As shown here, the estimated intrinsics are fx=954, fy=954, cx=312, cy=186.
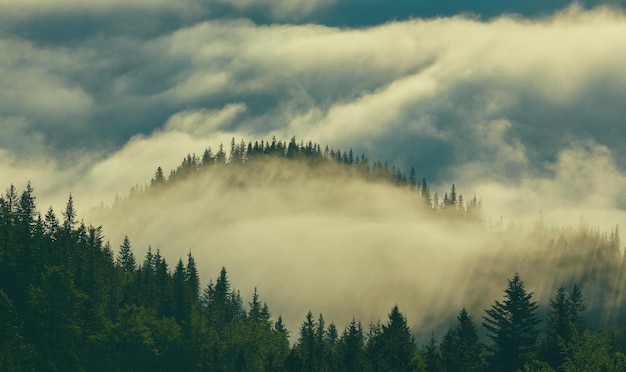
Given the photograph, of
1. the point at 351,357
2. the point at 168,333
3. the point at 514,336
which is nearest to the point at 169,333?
the point at 168,333

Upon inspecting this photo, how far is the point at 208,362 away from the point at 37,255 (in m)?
43.6

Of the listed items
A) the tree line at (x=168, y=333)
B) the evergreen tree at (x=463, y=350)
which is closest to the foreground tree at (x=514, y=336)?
the tree line at (x=168, y=333)

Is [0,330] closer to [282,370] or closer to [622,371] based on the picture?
[282,370]

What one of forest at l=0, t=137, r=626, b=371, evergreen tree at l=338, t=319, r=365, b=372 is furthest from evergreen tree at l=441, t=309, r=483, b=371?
evergreen tree at l=338, t=319, r=365, b=372

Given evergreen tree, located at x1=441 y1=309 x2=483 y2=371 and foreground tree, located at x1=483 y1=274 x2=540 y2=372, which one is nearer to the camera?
evergreen tree, located at x1=441 y1=309 x2=483 y2=371

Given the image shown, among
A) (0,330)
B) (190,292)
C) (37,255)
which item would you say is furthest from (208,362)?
(190,292)

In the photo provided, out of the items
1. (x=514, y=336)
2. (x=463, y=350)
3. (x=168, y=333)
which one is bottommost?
(x=463, y=350)

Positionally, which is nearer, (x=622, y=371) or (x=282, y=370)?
(x=622, y=371)

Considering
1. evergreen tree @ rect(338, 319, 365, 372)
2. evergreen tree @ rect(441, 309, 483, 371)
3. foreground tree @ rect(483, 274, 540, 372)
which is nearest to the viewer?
evergreen tree @ rect(441, 309, 483, 371)

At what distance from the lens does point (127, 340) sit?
15925 cm

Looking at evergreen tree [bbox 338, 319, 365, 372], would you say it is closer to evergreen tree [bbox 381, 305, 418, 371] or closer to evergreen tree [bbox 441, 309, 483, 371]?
evergreen tree [bbox 381, 305, 418, 371]

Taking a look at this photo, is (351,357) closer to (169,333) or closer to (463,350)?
(463,350)

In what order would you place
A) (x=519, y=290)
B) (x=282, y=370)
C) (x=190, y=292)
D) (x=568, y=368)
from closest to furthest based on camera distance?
(x=568, y=368), (x=519, y=290), (x=282, y=370), (x=190, y=292)

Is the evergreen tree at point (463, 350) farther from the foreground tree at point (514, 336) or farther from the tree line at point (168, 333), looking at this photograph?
the foreground tree at point (514, 336)
